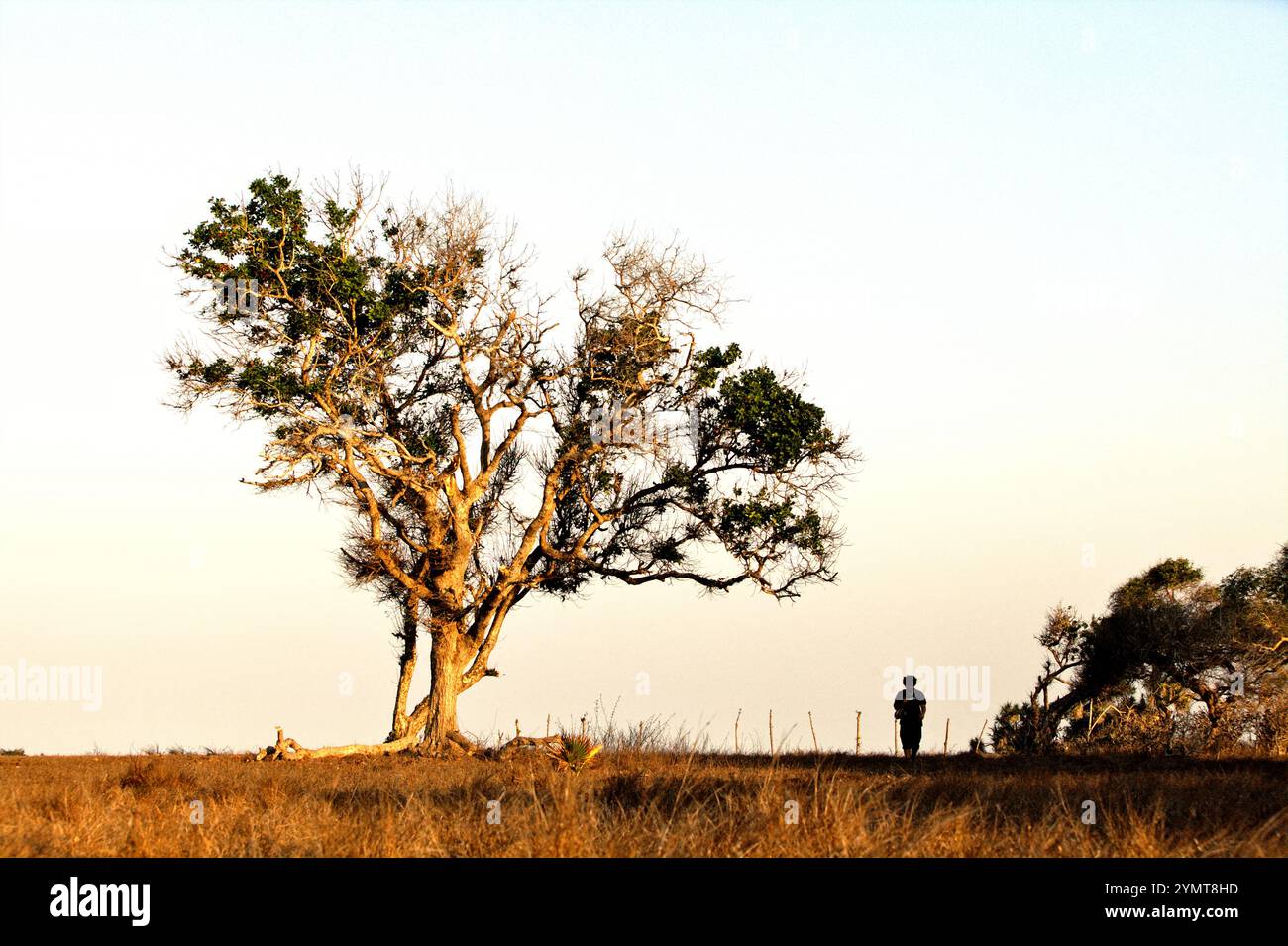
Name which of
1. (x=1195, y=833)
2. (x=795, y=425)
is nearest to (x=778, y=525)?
(x=795, y=425)

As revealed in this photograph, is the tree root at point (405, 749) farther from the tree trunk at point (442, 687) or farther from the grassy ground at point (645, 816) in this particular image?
the grassy ground at point (645, 816)

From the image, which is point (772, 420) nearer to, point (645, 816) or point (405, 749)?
point (405, 749)

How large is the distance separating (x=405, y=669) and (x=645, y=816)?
2144 cm

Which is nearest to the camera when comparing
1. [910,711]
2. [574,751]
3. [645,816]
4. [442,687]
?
[645,816]

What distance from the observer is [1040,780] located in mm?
17625

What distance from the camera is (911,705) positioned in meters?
28.4

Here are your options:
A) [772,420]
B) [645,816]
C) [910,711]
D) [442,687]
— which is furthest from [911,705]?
[645,816]

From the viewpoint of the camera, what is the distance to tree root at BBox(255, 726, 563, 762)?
28.2 meters

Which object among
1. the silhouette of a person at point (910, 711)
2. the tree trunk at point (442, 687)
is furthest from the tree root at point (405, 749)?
the silhouette of a person at point (910, 711)

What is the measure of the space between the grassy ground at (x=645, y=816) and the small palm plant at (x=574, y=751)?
4674 millimetres

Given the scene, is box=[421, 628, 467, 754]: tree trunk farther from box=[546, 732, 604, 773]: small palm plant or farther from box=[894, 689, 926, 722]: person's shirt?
box=[894, 689, 926, 722]: person's shirt

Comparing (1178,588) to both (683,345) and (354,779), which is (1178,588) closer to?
(683,345)

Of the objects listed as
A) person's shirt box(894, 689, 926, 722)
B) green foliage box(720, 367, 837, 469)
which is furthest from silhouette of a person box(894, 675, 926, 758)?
green foliage box(720, 367, 837, 469)
